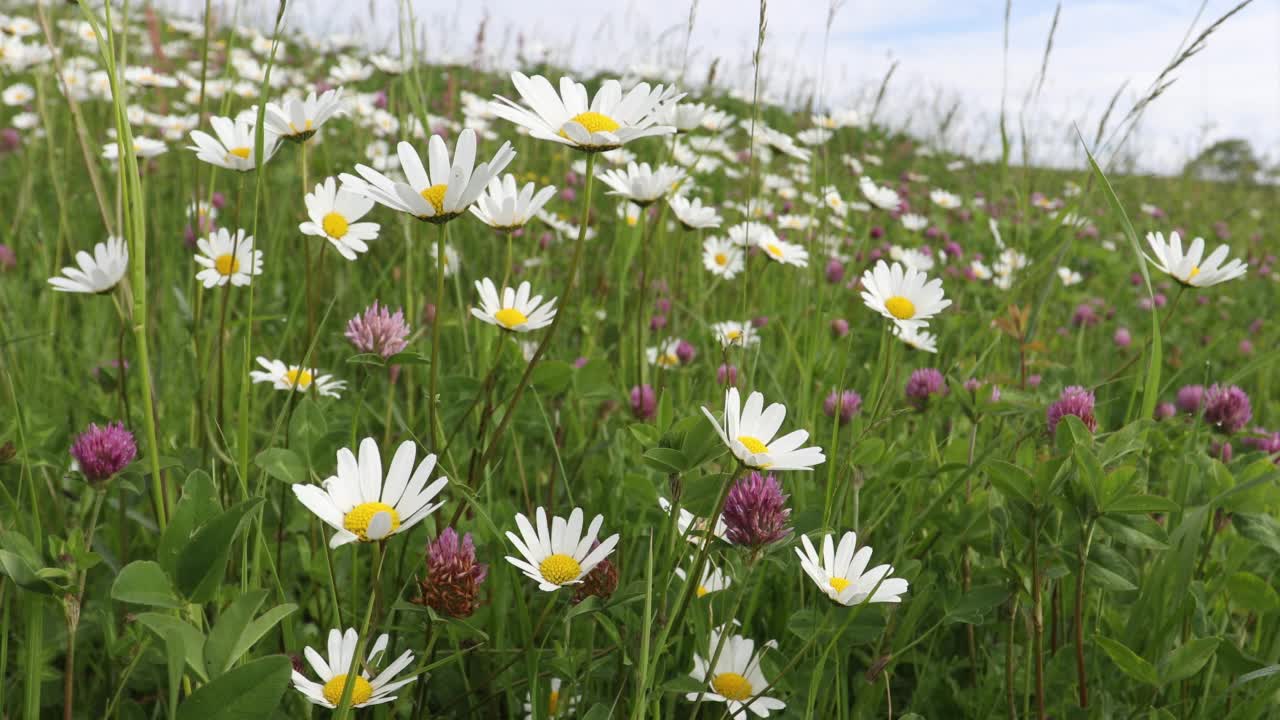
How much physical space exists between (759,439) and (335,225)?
0.78 m

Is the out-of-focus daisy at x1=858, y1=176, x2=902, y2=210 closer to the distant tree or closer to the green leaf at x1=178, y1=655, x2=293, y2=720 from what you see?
the green leaf at x1=178, y1=655, x2=293, y2=720

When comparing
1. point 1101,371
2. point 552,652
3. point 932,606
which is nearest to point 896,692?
point 932,606

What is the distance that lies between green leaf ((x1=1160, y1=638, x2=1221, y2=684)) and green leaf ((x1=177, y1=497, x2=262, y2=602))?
1.00 metres

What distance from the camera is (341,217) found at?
1.35m

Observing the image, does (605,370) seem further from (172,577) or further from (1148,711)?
(1148,711)

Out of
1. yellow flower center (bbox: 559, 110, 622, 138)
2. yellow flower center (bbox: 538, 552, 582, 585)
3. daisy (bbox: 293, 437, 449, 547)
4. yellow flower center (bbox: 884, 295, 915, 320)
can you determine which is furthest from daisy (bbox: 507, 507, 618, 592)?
yellow flower center (bbox: 884, 295, 915, 320)

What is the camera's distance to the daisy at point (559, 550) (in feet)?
3.04

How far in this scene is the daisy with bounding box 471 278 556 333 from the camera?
3.85 ft

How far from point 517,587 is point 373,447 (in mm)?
325

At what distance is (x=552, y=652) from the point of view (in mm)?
1043

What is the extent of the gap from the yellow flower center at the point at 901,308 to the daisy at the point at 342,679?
2.91 feet

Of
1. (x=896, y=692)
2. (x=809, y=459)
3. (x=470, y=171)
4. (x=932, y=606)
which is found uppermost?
(x=470, y=171)

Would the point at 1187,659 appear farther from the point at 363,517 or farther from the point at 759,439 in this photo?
the point at 363,517

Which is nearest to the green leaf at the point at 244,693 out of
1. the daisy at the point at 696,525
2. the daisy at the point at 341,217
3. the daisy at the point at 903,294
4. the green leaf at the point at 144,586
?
the green leaf at the point at 144,586
